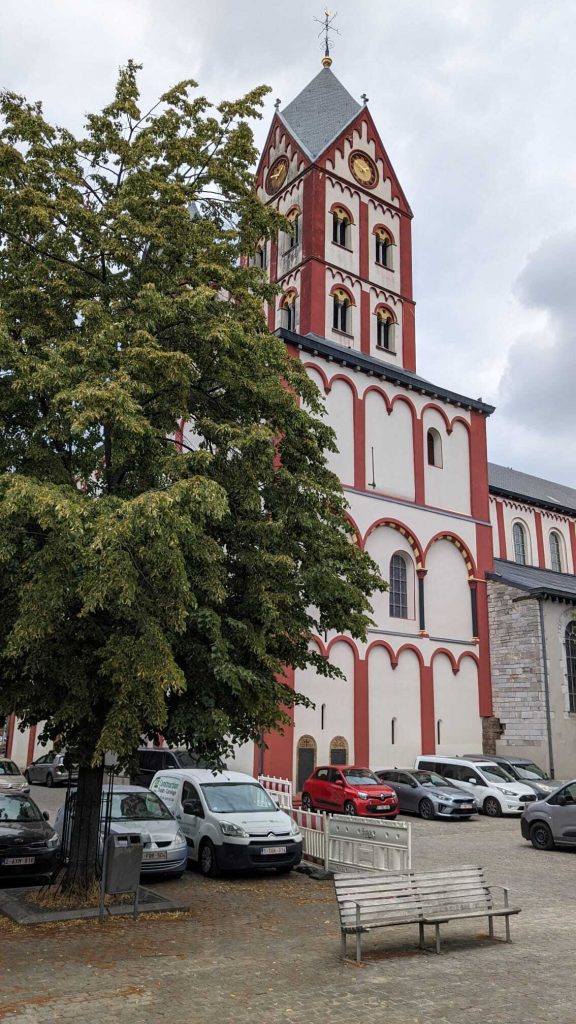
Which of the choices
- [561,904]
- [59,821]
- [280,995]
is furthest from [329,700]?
[280,995]

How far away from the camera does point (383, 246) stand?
Answer: 35.1 metres

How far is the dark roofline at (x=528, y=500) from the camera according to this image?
131 ft

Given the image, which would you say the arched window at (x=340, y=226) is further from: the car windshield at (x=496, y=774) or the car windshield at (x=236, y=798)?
the car windshield at (x=236, y=798)

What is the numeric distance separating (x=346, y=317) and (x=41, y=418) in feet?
78.9

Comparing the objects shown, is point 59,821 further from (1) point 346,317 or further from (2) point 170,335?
(1) point 346,317

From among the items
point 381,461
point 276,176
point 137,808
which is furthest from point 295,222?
point 137,808

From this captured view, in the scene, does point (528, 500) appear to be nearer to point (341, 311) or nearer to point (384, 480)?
point (384, 480)

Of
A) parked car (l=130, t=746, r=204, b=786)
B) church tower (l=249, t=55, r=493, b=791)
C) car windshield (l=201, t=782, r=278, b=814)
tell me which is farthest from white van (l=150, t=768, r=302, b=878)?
church tower (l=249, t=55, r=493, b=791)

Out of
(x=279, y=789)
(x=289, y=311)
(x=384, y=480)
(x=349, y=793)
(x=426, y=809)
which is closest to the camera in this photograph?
(x=279, y=789)

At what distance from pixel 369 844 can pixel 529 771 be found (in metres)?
14.5

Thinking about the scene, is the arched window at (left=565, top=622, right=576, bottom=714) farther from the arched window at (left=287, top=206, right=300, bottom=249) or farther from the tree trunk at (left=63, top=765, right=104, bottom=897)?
the tree trunk at (left=63, top=765, right=104, bottom=897)

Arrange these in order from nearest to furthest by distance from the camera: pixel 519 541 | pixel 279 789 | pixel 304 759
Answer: pixel 279 789, pixel 304 759, pixel 519 541

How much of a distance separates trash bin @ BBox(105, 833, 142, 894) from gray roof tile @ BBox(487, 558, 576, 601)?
2245 centimetres

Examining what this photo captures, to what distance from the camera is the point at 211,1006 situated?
6395 millimetres
